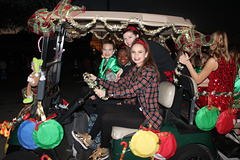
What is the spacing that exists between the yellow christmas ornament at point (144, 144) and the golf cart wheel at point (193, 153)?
399 millimetres

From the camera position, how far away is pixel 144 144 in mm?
1834

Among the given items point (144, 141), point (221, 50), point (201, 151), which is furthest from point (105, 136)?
point (221, 50)

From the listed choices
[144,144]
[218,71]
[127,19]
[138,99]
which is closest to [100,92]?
[138,99]

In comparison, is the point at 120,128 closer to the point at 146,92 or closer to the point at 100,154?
the point at 100,154

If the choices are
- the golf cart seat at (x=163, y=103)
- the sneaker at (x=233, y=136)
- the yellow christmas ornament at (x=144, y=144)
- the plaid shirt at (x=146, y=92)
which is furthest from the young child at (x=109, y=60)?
the sneaker at (x=233, y=136)

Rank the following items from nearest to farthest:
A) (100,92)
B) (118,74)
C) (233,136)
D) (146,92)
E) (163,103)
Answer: (100,92), (146,92), (163,103), (233,136), (118,74)

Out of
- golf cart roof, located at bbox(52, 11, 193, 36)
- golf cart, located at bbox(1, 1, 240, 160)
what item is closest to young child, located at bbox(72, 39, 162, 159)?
golf cart, located at bbox(1, 1, 240, 160)

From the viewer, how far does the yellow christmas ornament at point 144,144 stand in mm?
1837

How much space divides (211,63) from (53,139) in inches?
86.6

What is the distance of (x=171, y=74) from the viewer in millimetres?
2496

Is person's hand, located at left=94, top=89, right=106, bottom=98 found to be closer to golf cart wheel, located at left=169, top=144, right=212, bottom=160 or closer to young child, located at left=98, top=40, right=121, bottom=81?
young child, located at left=98, top=40, right=121, bottom=81

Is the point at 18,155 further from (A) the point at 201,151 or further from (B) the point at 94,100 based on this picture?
(A) the point at 201,151

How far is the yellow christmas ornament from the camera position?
1.84 metres

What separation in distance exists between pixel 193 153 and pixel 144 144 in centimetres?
73
